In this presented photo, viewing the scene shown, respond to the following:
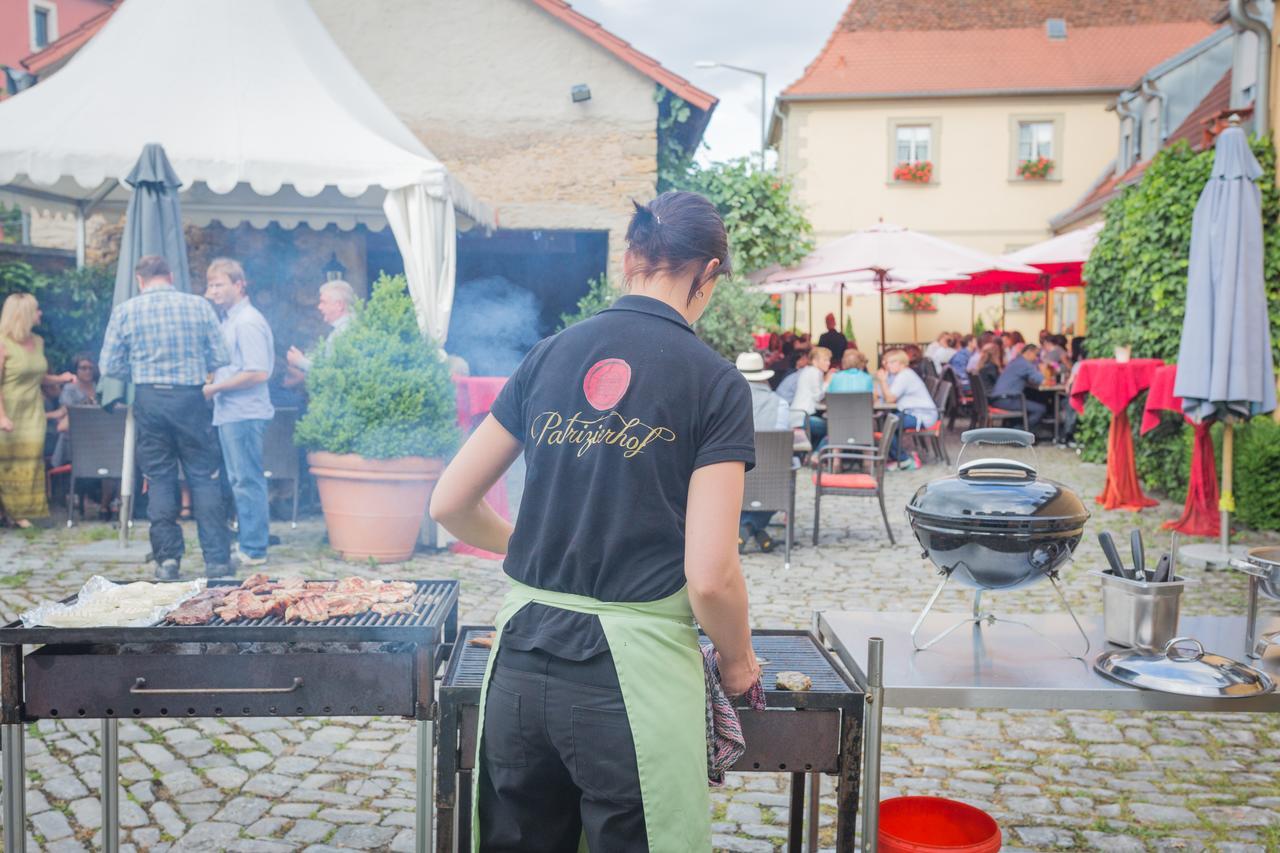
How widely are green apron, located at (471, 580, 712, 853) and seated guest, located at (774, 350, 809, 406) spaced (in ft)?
32.2

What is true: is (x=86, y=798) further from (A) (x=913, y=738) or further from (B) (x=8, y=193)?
(B) (x=8, y=193)

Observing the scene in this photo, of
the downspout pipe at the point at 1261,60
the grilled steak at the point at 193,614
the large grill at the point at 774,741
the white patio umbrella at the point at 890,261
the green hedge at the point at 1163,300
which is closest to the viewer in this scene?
the large grill at the point at 774,741

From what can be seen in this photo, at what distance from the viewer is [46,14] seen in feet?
113

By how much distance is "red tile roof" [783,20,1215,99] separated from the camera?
2856 cm

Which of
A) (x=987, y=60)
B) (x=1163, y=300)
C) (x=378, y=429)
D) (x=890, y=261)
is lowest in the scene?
(x=378, y=429)

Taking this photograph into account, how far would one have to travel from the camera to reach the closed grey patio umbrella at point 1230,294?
7.39m

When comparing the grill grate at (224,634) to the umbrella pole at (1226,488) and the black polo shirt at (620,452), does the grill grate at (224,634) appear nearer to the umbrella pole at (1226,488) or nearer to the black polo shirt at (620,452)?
the black polo shirt at (620,452)

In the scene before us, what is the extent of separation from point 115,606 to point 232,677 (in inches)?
18.6

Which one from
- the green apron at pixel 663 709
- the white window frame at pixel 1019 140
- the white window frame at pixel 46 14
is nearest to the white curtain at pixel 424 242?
the green apron at pixel 663 709

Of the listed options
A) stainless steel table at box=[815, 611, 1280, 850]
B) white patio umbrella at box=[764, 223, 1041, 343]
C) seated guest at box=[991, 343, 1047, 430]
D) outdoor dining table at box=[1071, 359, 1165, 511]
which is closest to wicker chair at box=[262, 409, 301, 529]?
stainless steel table at box=[815, 611, 1280, 850]

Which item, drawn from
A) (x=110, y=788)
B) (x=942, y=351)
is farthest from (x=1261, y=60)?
(x=110, y=788)

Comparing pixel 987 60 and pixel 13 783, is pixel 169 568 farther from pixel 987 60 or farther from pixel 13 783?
pixel 987 60

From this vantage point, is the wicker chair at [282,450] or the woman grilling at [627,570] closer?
the woman grilling at [627,570]

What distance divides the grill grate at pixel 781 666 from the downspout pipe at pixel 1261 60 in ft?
31.7
